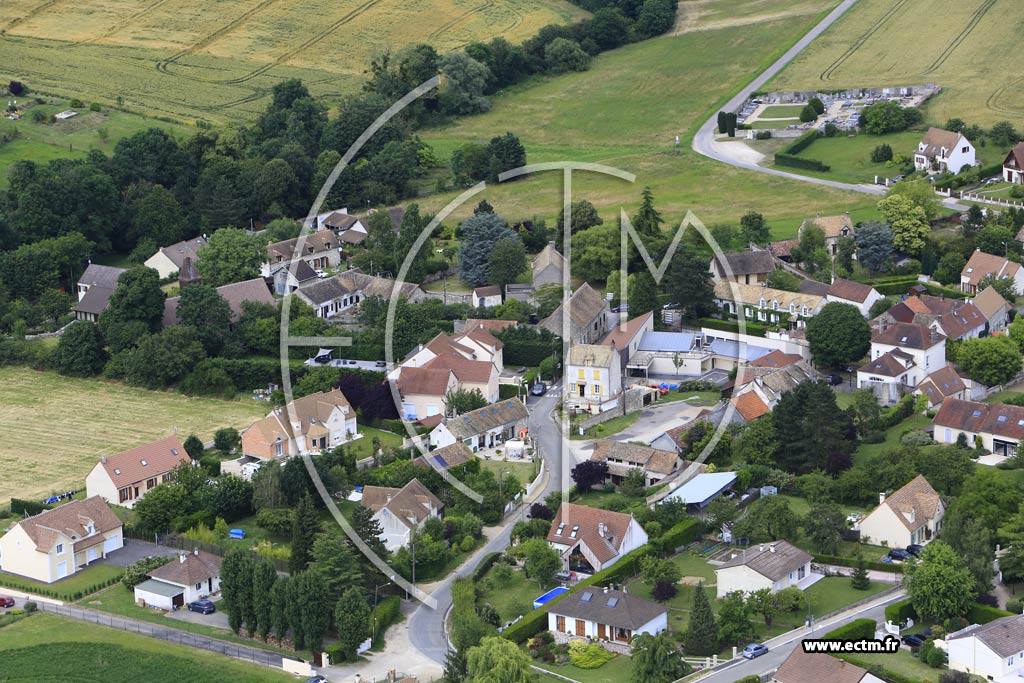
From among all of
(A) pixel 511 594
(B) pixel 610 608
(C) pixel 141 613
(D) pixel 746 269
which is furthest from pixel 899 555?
(D) pixel 746 269

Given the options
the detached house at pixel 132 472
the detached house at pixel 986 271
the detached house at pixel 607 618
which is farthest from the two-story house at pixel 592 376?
the detached house at pixel 607 618

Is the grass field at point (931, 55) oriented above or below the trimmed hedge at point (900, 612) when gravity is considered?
above

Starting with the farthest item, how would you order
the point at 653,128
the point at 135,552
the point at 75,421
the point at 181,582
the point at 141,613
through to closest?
the point at 653,128 < the point at 75,421 < the point at 135,552 < the point at 181,582 < the point at 141,613

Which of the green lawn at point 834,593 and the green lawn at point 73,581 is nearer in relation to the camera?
the green lawn at point 834,593

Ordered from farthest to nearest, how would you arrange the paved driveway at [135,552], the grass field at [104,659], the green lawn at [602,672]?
1. the paved driveway at [135,552]
2. the grass field at [104,659]
3. the green lawn at [602,672]

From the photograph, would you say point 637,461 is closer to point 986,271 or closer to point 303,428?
point 303,428

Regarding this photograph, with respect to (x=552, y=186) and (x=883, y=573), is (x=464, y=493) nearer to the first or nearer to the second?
(x=883, y=573)

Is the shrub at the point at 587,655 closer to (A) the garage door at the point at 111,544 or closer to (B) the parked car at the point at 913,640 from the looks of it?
(B) the parked car at the point at 913,640

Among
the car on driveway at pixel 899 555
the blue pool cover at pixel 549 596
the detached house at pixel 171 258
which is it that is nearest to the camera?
the blue pool cover at pixel 549 596
